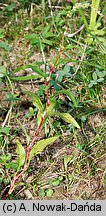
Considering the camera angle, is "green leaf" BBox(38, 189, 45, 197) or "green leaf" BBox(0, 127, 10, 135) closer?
"green leaf" BBox(38, 189, 45, 197)

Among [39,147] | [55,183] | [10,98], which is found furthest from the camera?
[10,98]

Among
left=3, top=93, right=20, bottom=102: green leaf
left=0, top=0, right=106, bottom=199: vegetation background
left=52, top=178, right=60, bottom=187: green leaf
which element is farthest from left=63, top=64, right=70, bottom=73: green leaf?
left=52, top=178, right=60, bottom=187: green leaf

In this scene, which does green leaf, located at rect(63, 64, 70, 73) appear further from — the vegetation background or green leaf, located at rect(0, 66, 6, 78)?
green leaf, located at rect(0, 66, 6, 78)

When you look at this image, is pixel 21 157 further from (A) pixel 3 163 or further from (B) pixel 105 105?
(B) pixel 105 105

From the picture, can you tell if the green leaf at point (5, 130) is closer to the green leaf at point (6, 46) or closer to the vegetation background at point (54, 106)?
the vegetation background at point (54, 106)

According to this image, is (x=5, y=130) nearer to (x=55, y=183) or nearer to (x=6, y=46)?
(x=55, y=183)

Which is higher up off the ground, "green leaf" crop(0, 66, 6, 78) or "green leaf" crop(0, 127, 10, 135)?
"green leaf" crop(0, 66, 6, 78)

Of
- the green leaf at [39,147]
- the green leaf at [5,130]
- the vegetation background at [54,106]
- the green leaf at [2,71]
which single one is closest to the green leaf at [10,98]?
the vegetation background at [54,106]

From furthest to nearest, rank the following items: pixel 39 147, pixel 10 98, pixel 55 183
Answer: pixel 10 98 < pixel 55 183 < pixel 39 147

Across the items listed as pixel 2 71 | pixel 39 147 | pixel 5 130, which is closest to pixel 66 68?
pixel 2 71
